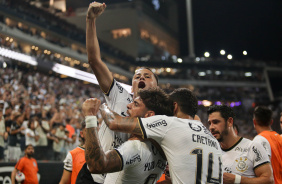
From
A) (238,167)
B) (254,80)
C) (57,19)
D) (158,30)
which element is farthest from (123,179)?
(158,30)

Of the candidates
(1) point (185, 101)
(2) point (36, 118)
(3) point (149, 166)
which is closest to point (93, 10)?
(1) point (185, 101)

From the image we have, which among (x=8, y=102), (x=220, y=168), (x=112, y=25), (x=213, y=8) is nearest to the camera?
(x=220, y=168)

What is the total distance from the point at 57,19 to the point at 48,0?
7.73 meters

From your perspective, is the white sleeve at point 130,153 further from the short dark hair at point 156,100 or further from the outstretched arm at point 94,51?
the outstretched arm at point 94,51

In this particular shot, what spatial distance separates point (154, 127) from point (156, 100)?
1.33ft

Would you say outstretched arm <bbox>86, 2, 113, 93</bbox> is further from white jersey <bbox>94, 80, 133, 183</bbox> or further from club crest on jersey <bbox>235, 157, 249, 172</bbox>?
club crest on jersey <bbox>235, 157, 249, 172</bbox>

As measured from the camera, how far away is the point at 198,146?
2930 mm

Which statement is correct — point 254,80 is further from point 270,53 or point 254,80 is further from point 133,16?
point 133,16

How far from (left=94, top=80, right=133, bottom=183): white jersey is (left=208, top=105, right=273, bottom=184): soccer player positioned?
1396mm

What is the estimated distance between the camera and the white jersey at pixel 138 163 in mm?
2802

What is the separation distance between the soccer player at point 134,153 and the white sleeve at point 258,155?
5.06 feet

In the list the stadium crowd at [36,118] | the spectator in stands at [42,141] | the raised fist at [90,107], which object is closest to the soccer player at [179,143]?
the raised fist at [90,107]

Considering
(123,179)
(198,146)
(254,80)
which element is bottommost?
(123,179)

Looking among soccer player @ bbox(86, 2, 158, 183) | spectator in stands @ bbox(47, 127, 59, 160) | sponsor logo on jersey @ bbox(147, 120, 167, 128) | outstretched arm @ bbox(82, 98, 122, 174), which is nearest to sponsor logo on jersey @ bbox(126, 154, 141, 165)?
outstretched arm @ bbox(82, 98, 122, 174)
